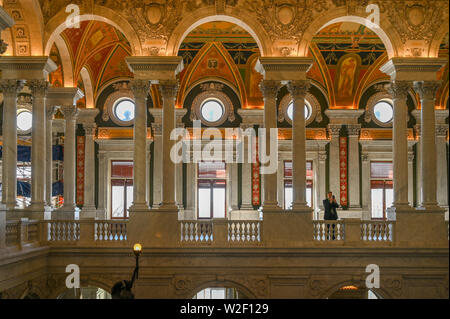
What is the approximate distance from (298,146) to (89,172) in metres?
10.6

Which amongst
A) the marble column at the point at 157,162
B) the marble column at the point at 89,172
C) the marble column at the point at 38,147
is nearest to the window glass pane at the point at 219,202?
the marble column at the point at 157,162

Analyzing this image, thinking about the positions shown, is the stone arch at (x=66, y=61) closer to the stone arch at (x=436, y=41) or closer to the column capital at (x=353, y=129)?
the column capital at (x=353, y=129)

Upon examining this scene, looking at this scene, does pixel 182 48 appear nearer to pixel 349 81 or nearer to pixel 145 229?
pixel 349 81

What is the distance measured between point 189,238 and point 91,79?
33.6 ft

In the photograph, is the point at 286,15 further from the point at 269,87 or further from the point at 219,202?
the point at 219,202

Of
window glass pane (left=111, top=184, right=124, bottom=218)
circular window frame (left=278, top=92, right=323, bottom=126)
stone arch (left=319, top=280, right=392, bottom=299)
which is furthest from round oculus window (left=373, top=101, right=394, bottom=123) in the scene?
window glass pane (left=111, top=184, right=124, bottom=218)

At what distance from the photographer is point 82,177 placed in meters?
24.5

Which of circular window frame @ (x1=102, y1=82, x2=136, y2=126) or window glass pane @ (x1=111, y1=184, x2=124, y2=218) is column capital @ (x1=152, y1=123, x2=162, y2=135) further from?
window glass pane @ (x1=111, y1=184, x2=124, y2=218)

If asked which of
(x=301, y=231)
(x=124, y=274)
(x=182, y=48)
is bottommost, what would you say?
(x=124, y=274)

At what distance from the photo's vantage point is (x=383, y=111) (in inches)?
982

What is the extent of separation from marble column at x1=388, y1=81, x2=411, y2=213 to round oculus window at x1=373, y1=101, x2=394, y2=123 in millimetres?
7903

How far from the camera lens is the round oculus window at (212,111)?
24672 millimetres
